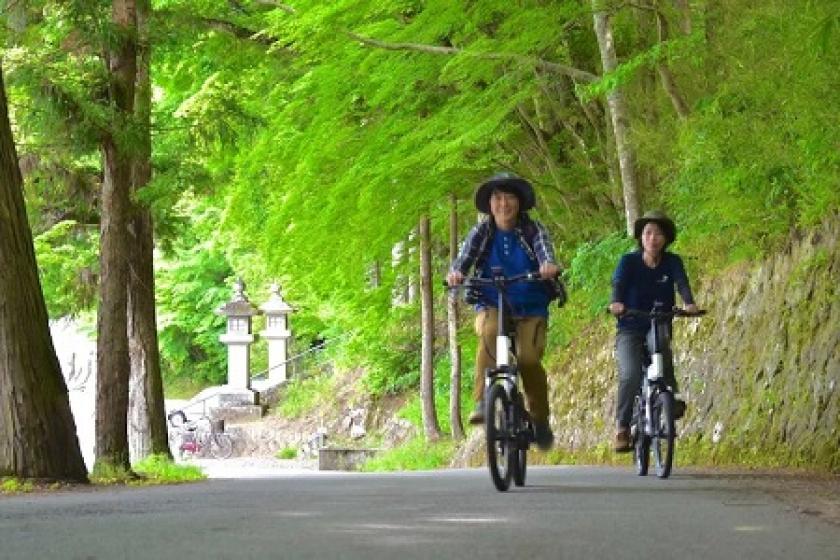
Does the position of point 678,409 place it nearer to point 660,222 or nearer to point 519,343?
point 660,222

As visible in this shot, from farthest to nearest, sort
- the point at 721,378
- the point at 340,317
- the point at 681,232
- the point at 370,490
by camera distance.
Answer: the point at 340,317 → the point at 681,232 → the point at 721,378 → the point at 370,490

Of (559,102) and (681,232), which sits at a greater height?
(559,102)

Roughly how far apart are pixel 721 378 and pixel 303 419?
3595 cm

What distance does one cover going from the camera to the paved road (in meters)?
6.80

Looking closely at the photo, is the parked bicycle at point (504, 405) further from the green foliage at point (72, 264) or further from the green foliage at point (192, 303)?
the green foliage at point (192, 303)

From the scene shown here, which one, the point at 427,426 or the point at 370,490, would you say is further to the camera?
the point at 427,426

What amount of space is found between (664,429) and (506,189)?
2592 mm

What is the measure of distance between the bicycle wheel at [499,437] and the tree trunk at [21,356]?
522 cm

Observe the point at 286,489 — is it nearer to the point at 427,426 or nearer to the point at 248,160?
the point at 248,160

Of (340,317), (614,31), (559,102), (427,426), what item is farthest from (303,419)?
(614,31)

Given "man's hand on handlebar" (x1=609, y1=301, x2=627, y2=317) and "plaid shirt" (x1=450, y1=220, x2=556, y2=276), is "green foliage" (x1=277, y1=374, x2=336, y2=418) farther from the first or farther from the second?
"plaid shirt" (x1=450, y1=220, x2=556, y2=276)

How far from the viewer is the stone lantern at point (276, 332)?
59.8m

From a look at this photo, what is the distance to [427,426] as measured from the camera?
109 ft

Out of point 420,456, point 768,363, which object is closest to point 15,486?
point 768,363
